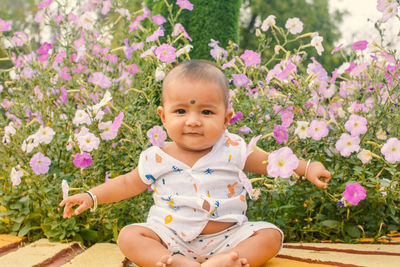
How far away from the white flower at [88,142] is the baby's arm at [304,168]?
76 cm

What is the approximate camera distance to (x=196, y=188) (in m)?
1.87

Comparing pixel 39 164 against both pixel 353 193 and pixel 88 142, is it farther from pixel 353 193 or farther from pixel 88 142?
pixel 353 193

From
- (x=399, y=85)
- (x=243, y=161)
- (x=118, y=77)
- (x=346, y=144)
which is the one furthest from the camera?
(x=118, y=77)

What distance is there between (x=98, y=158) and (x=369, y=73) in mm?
1696

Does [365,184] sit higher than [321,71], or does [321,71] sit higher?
[321,71]

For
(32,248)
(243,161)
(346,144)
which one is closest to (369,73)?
(346,144)

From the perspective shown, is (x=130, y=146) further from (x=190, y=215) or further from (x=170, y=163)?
(x=190, y=215)

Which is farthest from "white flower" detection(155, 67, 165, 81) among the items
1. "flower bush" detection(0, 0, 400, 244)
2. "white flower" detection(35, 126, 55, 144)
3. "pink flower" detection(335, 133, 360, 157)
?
"pink flower" detection(335, 133, 360, 157)

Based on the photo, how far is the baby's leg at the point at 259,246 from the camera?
168 cm

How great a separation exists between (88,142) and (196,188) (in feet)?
2.16

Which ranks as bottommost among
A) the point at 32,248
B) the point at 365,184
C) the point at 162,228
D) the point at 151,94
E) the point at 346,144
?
the point at 32,248

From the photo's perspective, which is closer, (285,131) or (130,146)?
(285,131)

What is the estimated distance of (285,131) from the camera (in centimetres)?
224

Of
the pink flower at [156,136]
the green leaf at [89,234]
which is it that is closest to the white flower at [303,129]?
the pink flower at [156,136]
